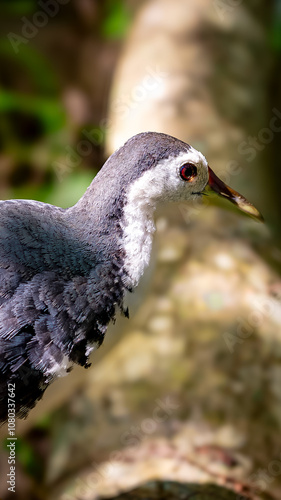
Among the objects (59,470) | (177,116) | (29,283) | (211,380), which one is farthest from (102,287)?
(177,116)

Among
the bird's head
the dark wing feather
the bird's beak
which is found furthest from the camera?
the bird's beak

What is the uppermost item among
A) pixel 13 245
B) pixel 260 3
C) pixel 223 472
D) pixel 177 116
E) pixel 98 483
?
pixel 260 3

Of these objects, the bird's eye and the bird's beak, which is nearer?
the bird's eye

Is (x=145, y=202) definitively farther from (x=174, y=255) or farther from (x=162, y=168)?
(x=174, y=255)

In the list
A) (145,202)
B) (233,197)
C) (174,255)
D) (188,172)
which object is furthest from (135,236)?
(174,255)

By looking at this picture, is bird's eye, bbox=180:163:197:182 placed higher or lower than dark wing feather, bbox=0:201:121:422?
higher

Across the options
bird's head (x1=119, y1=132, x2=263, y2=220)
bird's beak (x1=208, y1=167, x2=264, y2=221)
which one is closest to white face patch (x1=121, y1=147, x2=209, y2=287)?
bird's head (x1=119, y1=132, x2=263, y2=220)

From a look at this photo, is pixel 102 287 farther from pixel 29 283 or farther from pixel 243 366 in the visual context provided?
pixel 243 366

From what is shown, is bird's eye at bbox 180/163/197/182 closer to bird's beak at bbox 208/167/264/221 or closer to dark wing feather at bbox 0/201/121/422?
bird's beak at bbox 208/167/264/221
